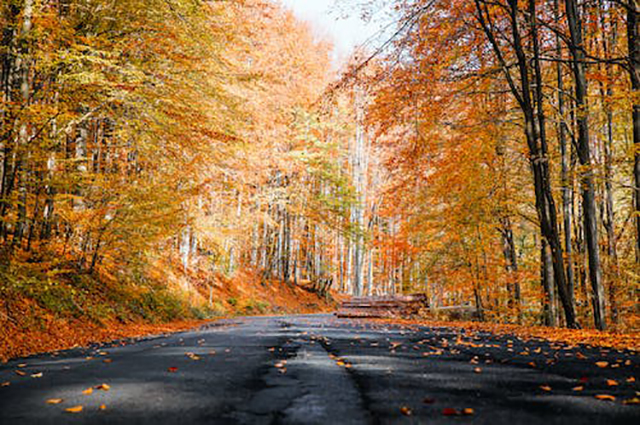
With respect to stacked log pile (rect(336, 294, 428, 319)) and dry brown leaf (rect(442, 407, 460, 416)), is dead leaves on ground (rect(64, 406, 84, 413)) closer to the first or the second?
dry brown leaf (rect(442, 407, 460, 416))

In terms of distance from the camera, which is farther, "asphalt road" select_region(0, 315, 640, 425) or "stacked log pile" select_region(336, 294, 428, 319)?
"stacked log pile" select_region(336, 294, 428, 319)

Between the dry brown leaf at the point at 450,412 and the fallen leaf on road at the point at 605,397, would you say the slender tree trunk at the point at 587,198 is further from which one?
the dry brown leaf at the point at 450,412

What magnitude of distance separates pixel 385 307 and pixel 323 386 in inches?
516

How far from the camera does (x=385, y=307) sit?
16.2m

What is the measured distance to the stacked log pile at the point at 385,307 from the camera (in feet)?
52.2

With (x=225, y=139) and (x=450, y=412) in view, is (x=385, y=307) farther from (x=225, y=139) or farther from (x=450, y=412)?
(x=450, y=412)

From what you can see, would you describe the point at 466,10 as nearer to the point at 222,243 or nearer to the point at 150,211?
the point at 150,211

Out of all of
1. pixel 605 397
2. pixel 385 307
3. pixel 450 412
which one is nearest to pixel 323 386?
pixel 450 412

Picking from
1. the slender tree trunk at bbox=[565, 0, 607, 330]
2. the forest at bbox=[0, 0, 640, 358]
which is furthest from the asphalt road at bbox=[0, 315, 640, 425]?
the slender tree trunk at bbox=[565, 0, 607, 330]

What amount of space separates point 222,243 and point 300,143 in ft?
30.4

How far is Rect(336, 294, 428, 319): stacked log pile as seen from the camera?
52.2 ft

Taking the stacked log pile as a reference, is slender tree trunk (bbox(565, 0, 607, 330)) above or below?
above

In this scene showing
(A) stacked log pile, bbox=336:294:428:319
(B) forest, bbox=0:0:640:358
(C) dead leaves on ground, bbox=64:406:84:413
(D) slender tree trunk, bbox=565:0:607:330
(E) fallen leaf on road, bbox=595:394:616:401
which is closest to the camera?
(C) dead leaves on ground, bbox=64:406:84:413

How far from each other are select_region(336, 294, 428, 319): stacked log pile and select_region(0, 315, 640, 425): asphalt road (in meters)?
10.1
